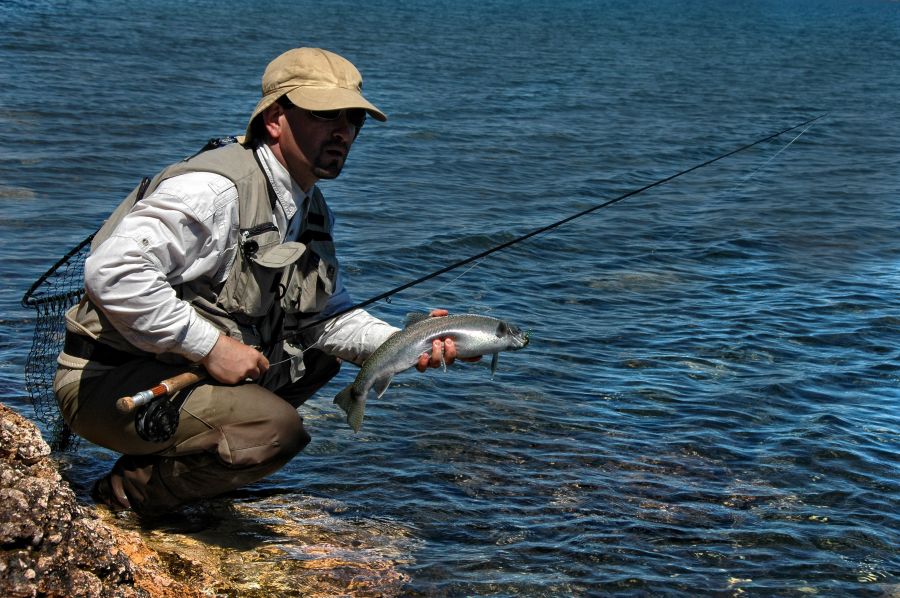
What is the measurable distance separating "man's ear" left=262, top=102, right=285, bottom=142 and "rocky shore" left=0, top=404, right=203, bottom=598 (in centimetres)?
147

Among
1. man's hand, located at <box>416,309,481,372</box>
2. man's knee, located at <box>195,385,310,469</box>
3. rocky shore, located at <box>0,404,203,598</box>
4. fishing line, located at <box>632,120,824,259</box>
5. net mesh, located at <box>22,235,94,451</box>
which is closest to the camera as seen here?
rocky shore, located at <box>0,404,203,598</box>

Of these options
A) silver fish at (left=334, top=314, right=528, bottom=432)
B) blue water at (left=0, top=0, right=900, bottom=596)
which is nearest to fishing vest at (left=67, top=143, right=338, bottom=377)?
silver fish at (left=334, top=314, right=528, bottom=432)

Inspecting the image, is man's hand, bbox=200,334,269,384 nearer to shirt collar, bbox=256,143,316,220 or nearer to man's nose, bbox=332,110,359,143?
shirt collar, bbox=256,143,316,220

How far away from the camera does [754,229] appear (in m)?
12.7

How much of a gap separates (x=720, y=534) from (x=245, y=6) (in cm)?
3814

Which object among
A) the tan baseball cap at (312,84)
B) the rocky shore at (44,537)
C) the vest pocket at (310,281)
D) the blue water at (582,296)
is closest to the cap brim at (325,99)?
the tan baseball cap at (312,84)

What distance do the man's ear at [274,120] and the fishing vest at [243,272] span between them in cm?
12

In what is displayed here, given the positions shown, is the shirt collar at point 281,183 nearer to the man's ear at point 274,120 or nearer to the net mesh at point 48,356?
the man's ear at point 274,120

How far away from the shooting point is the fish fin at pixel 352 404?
475 centimetres

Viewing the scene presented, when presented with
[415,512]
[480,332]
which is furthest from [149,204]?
[415,512]

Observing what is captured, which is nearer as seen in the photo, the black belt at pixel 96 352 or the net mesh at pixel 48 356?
the black belt at pixel 96 352

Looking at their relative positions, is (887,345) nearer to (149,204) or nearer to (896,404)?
(896,404)

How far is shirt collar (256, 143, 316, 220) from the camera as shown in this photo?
4441 millimetres

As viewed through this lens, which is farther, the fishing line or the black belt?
the fishing line
